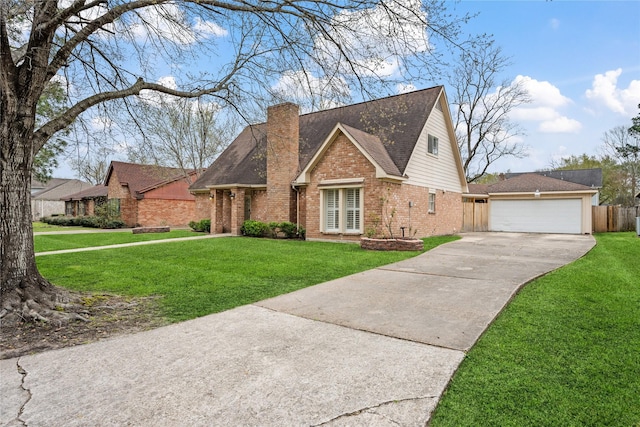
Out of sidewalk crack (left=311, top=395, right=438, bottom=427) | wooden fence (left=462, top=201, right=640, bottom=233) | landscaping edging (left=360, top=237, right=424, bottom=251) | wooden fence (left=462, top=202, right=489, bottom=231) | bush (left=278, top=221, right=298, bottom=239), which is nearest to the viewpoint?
sidewalk crack (left=311, top=395, right=438, bottom=427)

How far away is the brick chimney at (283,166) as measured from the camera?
16.6 meters

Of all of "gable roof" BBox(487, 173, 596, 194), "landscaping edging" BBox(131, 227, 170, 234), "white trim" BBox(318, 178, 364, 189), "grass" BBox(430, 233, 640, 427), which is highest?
"gable roof" BBox(487, 173, 596, 194)

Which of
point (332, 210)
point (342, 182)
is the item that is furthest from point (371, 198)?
point (332, 210)

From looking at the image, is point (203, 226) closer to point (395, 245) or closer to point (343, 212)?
point (343, 212)

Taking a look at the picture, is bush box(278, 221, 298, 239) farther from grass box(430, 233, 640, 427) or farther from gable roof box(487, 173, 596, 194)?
gable roof box(487, 173, 596, 194)

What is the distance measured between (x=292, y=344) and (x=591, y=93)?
75.9 ft

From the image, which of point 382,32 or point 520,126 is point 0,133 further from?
point 520,126

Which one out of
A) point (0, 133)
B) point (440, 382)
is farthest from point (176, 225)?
point (440, 382)

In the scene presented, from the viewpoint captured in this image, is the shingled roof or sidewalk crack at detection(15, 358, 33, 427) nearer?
sidewalk crack at detection(15, 358, 33, 427)

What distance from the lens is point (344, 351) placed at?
3670mm

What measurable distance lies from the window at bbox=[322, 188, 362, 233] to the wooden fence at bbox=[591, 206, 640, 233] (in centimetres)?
1642

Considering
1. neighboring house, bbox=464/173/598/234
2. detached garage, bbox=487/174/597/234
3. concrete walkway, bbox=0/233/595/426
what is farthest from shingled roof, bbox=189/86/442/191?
detached garage, bbox=487/174/597/234

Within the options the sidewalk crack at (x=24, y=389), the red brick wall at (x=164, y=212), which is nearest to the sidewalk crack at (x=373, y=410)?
the sidewalk crack at (x=24, y=389)

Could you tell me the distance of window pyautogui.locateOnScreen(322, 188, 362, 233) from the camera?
14.5 meters
